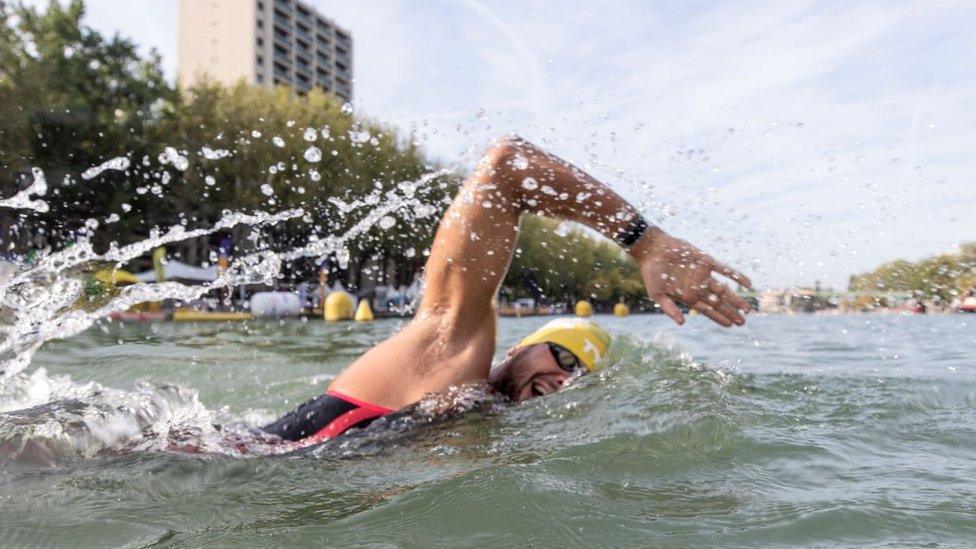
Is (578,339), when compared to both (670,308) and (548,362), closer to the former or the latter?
(548,362)

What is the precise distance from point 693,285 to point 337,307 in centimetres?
1989

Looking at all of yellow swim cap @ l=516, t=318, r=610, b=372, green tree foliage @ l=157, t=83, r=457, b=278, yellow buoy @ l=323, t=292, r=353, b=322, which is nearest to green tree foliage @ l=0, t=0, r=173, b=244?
green tree foliage @ l=157, t=83, r=457, b=278

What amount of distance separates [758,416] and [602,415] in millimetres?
684

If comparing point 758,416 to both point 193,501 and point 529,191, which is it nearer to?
point 529,191

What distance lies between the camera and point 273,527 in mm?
1990

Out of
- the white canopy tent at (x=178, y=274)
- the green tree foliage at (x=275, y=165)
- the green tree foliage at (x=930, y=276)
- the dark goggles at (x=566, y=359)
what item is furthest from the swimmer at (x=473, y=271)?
the green tree foliage at (x=275, y=165)

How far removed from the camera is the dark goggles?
12.3 ft

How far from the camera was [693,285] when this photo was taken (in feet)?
8.64

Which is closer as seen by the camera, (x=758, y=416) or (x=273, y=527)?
(x=273, y=527)

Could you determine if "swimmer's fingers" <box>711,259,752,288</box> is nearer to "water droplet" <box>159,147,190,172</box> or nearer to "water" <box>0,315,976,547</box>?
"water" <box>0,315,976,547</box>

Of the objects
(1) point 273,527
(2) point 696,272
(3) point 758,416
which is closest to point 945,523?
(2) point 696,272

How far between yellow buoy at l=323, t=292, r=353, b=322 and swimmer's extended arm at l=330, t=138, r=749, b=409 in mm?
18816

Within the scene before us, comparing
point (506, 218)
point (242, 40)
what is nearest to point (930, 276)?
point (506, 218)

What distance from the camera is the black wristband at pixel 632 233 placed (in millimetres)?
2846
